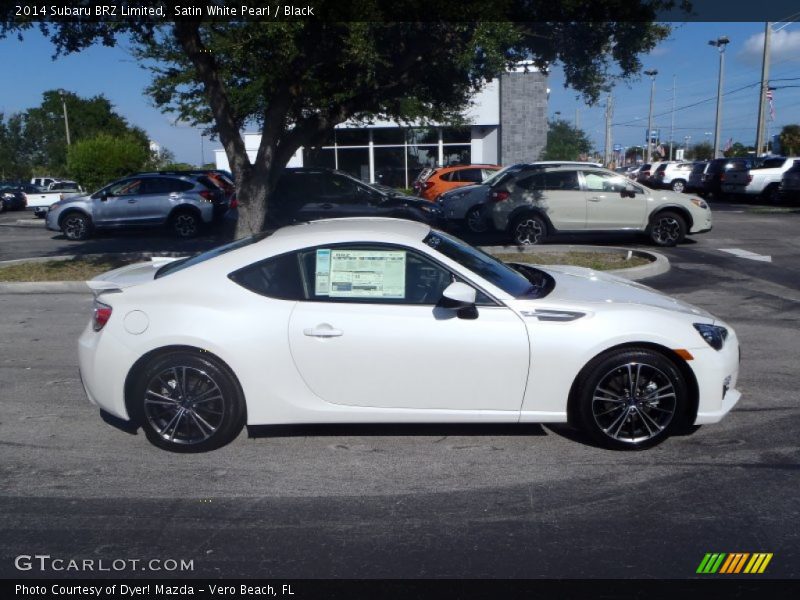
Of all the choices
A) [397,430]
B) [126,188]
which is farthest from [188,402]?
[126,188]

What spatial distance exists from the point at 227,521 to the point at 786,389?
15.3 ft

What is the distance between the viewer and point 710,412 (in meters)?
5.27

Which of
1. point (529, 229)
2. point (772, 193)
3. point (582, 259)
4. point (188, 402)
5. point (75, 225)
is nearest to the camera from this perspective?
point (188, 402)

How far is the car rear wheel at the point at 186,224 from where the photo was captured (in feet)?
62.3

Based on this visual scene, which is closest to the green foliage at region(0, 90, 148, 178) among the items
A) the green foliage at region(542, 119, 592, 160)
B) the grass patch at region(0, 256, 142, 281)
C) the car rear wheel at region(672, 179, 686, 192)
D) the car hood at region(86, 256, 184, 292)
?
the green foliage at region(542, 119, 592, 160)

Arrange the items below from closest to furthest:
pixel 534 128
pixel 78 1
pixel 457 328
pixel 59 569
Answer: pixel 59 569 → pixel 457 328 → pixel 78 1 → pixel 534 128

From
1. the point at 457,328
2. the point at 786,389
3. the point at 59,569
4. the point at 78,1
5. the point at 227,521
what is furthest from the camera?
the point at 78,1

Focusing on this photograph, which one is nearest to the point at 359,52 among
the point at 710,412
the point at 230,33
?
the point at 230,33

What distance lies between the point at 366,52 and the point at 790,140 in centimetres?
5841

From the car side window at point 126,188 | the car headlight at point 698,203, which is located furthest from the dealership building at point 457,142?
the car headlight at point 698,203

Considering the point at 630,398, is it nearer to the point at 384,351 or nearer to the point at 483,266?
the point at 483,266

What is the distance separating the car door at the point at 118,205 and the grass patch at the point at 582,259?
9513 millimetres

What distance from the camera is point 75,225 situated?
63.8 ft

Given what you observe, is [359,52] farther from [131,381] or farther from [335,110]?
[131,381]
